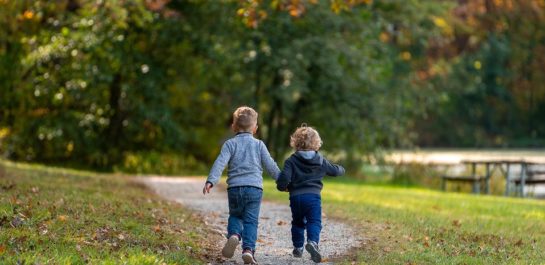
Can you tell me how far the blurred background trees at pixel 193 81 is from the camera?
81.5 feet

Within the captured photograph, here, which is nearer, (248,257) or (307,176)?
(248,257)

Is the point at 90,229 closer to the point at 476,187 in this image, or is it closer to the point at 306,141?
the point at 306,141

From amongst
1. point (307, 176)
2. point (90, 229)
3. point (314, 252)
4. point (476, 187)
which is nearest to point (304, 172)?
point (307, 176)

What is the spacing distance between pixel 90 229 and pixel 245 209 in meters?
1.91

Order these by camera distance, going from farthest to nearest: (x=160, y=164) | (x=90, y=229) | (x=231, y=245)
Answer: (x=160, y=164)
(x=90, y=229)
(x=231, y=245)

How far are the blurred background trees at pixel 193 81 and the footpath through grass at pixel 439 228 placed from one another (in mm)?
7898

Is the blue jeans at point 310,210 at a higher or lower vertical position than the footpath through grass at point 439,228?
higher

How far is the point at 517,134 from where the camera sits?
5688cm

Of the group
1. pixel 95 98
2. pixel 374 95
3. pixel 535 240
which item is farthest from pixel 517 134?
pixel 535 240

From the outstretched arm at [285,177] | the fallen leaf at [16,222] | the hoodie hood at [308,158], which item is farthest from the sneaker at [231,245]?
the fallen leaf at [16,222]

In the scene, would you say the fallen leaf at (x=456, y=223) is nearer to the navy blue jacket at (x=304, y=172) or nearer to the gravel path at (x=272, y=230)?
the gravel path at (x=272, y=230)

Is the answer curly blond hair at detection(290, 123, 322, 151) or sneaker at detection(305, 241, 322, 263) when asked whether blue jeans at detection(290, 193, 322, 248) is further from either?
curly blond hair at detection(290, 123, 322, 151)

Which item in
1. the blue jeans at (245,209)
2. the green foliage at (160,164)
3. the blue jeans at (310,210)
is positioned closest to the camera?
the blue jeans at (245,209)

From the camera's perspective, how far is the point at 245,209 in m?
8.31
